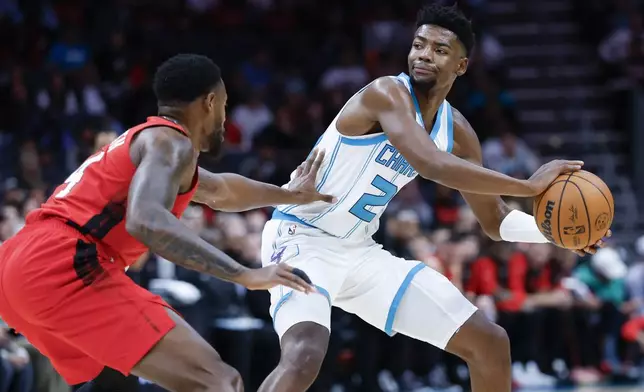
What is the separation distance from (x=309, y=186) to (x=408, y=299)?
75cm

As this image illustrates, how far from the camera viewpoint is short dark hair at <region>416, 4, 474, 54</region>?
545 centimetres

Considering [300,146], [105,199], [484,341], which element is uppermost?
[105,199]

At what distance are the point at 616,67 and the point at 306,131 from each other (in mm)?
5186

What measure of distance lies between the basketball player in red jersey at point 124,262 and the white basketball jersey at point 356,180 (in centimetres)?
119

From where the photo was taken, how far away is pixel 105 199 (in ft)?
13.9

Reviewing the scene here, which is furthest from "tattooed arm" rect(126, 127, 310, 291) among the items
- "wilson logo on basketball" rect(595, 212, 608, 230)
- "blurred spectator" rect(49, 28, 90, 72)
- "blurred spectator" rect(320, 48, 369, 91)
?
"blurred spectator" rect(320, 48, 369, 91)

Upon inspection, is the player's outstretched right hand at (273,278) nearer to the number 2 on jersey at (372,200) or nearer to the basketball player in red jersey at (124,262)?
the basketball player in red jersey at (124,262)

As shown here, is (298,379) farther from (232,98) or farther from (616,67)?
(616,67)

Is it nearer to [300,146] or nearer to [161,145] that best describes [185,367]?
[161,145]

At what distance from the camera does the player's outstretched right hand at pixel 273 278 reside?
4.01m

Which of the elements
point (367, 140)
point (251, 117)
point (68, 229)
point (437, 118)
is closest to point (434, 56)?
point (437, 118)

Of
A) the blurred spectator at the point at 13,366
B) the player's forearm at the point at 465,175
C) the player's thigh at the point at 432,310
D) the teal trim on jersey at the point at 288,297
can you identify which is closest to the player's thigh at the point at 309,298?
the teal trim on jersey at the point at 288,297

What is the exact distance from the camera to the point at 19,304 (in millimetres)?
4160

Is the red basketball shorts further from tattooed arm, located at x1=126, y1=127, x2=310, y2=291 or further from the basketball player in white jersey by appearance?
the basketball player in white jersey
